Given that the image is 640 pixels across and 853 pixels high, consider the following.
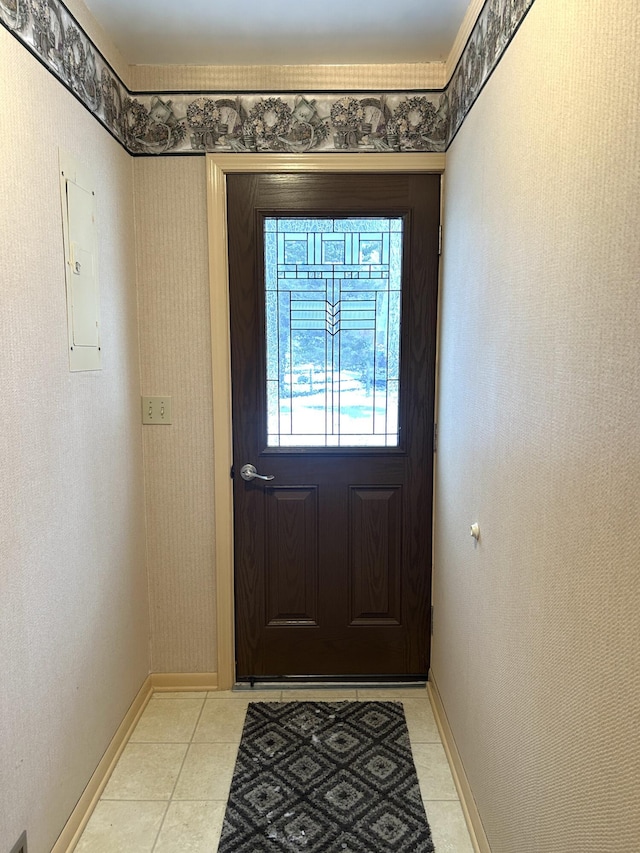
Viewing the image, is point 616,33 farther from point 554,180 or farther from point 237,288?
point 237,288

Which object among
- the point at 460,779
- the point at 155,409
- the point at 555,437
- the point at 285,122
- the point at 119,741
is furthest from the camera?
the point at 155,409

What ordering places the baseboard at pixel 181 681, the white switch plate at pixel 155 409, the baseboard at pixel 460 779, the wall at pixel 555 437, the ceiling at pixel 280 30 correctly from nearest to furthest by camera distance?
the wall at pixel 555 437, the baseboard at pixel 460 779, the ceiling at pixel 280 30, the white switch plate at pixel 155 409, the baseboard at pixel 181 681

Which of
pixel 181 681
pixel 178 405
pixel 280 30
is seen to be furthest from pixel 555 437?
pixel 181 681

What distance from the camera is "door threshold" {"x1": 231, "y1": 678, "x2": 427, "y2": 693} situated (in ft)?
8.07

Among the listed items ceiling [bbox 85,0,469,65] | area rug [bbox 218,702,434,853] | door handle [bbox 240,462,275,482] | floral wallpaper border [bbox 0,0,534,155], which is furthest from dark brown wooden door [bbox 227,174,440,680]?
ceiling [bbox 85,0,469,65]

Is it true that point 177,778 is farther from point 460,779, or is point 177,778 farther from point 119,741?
point 460,779

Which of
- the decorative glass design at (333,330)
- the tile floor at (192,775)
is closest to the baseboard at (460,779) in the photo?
the tile floor at (192,775)

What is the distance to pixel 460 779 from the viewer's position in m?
1.84

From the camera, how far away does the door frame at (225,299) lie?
2215 millimetres

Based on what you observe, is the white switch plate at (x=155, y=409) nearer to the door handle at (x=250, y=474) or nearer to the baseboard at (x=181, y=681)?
the door handle at (x=250, y=474)

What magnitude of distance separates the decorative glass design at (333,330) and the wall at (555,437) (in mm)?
530

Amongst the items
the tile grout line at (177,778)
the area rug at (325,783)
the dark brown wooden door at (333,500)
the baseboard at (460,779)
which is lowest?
the tile grout line at (177,778)

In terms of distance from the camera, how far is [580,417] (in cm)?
97

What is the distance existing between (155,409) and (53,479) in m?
0.80
